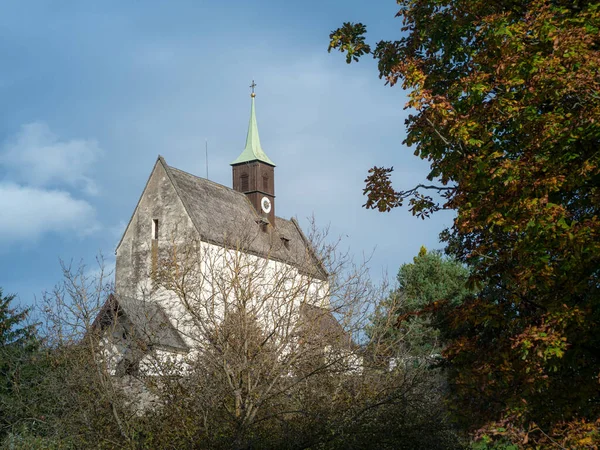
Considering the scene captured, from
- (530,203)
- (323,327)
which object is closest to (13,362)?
(323,327)

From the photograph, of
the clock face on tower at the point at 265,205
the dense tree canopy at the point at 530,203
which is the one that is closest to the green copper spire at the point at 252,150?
the clock face on tower at the point at 265,205

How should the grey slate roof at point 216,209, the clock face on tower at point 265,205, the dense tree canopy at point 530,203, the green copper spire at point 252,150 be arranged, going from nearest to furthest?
the dense tree canopy at point 530,203 < the grey slate roof at point 216,209 < the clock face on tower at point 265,205 < the green copper spire at point 252,150

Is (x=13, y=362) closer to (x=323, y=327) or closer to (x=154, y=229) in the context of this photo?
(x=323, y=327)

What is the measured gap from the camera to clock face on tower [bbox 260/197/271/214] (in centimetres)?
4653

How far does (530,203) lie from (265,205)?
38892mm

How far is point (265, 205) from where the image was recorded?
1843 inches

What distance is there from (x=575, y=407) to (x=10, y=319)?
2053 centimetres

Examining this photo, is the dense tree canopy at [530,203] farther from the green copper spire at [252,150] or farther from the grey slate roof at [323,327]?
the green copper spire at [252,150]

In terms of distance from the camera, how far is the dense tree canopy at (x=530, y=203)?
8266 millimetres

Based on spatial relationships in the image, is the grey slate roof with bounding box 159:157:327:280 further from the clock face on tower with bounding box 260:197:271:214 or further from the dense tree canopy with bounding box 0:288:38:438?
the dense tree canopy with bounding box 0:288:38:438

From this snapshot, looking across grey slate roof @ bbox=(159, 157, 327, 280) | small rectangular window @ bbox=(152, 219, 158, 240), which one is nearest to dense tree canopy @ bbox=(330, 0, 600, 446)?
grey slate roof @ bbox=(159, 157, 327, 280)

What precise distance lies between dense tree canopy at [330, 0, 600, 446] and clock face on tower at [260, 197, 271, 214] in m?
36.1

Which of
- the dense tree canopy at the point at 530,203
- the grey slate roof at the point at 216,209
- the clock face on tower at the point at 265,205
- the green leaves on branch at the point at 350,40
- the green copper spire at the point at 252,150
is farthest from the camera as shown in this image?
the green copper spire at the point at 252,150

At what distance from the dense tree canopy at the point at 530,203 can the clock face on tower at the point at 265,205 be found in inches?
1422
